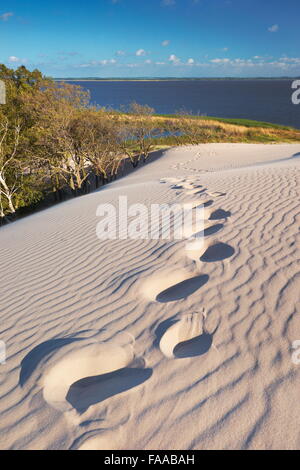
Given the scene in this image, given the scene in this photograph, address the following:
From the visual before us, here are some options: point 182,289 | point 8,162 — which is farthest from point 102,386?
point 8,162

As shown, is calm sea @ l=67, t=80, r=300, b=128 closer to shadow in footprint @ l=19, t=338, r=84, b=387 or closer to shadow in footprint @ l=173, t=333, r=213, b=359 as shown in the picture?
shadow in footprint @ l=19, t=338, r=84, b=387

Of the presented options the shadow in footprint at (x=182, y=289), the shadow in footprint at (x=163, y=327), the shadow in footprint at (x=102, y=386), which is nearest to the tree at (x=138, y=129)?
the shadow in footprint at (x=182, y=289)

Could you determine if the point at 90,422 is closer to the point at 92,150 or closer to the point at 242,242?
the point at 242,242

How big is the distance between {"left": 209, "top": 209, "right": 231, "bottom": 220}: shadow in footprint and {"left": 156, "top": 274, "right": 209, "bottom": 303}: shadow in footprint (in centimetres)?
194

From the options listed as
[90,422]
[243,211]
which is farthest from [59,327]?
[243,211]

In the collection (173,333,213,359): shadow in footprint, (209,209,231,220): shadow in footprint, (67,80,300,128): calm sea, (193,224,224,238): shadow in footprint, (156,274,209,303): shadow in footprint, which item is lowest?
(173,333,213,359): shadow in footprint

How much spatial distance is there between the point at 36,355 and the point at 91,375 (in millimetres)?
541

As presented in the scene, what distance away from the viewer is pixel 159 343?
2.42m

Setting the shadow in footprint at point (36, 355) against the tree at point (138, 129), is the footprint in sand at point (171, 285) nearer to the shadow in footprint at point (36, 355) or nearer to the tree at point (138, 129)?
the shadow in footprint at point (36, 355)

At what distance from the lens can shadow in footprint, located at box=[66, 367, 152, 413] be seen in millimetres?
2026

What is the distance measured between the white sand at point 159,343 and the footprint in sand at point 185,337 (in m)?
0.01

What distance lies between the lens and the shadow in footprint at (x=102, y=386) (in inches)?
79.8

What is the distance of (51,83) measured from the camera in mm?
14609

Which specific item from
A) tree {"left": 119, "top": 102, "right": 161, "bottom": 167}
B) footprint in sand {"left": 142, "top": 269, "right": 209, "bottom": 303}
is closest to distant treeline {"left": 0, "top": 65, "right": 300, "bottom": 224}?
tree {"left": 119, "top": 102, "right": 161, "bottom": 167}
